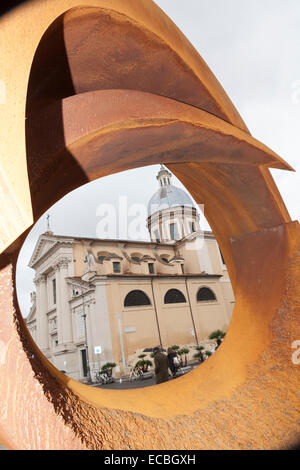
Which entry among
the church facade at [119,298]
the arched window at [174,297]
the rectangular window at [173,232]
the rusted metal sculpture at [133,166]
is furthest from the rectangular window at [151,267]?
the rusted metal sculpture at [133,166]

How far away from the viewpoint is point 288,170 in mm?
2227

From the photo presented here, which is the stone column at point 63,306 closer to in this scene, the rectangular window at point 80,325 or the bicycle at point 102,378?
the rectangular window at point 80,325

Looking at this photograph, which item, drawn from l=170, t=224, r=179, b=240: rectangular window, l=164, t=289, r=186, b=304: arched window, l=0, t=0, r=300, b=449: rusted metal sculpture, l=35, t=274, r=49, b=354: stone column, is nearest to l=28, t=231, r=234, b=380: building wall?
l=35, t=274, r=49, b=354: stone column

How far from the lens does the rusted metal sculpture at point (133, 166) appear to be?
1.02 meters

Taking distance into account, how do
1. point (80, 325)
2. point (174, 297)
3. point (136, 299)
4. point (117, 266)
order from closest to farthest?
point (80, 325), point (136, 299), point (174, 297), point (117, 266)

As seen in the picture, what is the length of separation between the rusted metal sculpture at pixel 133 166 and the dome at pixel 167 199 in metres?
33.2

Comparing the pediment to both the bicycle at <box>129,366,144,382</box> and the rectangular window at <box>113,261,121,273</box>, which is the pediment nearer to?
the rectangular window at <box>113,261,121,273</box>

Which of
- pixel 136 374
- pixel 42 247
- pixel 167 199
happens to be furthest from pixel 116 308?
pixel 167 199

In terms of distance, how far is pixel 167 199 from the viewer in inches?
1436

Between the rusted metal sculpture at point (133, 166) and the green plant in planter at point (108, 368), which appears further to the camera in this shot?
the green plant in planter at point (108, 368)

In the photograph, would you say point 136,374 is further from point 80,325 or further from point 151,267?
point 151,267

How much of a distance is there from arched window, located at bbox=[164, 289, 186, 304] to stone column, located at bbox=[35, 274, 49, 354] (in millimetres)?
10729

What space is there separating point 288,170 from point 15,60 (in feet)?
6.33

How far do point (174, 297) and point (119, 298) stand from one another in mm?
5385
